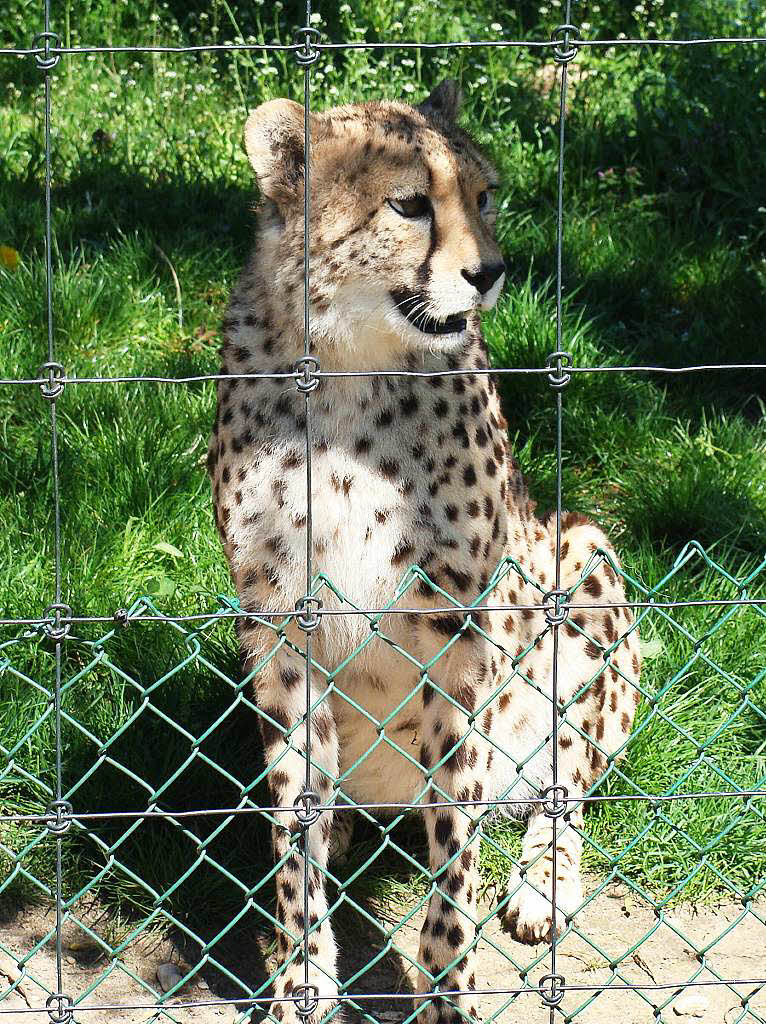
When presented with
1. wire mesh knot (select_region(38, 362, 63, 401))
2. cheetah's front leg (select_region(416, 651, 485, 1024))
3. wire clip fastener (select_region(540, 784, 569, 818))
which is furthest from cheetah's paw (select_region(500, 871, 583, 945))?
wire mesh knot (select_region(38, 362, 63, 401))

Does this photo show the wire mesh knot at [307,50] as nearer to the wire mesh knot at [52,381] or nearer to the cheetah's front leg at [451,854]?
the wire mesh knot at [52,381]

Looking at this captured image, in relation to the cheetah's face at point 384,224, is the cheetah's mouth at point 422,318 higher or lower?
lower

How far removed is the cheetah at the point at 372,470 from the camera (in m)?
2.32

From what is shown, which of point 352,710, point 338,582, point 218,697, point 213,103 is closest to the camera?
point 338,582

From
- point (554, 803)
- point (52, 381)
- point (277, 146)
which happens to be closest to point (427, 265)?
point (277, 146)

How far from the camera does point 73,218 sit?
4.31 m

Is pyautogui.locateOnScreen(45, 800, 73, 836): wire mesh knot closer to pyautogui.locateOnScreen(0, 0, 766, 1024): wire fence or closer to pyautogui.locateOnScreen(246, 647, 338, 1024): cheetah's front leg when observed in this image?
pyautogui.locateOnScreen(0, 0, 766, 1024): wire fence

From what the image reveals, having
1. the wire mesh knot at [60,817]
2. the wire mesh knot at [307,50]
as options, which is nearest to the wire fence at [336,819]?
the wire mesh knot at [60,817]

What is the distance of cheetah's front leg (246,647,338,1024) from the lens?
242 cm

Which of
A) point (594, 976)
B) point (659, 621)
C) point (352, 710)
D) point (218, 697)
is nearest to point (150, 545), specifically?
point (218, 697)

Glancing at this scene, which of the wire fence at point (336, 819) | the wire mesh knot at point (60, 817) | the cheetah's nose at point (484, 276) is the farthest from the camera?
the cheetah's nose at point (484, 276)

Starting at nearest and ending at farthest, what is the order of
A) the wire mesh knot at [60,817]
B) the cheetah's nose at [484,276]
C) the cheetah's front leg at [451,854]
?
the wire mesh knot at [60,817] → the cheetah's nose at [484,276] → the cheetah's front leg at [451,854]

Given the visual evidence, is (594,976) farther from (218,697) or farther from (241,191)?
(241,191)

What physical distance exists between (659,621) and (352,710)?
0.91 m
